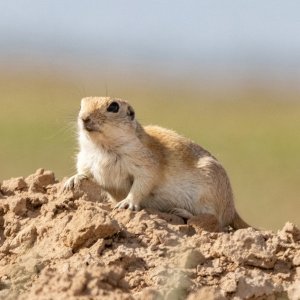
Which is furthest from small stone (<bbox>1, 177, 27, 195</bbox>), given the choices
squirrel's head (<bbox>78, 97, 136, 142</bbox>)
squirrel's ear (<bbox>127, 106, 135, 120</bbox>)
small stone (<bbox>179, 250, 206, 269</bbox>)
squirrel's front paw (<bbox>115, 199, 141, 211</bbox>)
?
small stone (<bbox>179, 250, 206, 269</bbox>)

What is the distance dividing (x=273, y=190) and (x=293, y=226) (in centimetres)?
1685

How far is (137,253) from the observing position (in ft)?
26.4

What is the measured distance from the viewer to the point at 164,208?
9672 mm

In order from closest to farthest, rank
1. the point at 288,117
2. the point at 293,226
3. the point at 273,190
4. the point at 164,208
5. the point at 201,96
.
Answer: the point at 293,226
the point at 164,208
the point at 273,190
the point at 288,117
the point at 201,96

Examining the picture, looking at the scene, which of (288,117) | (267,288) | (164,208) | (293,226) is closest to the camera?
(267,288)

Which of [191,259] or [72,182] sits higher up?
[72,182]

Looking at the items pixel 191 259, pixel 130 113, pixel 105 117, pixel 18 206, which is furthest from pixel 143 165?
pixel 191 259

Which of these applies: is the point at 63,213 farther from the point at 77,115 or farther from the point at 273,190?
the point at 273,190

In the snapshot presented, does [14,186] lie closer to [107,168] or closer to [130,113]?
[107,168]

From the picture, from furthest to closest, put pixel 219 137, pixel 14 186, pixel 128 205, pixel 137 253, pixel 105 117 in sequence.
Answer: pixel 219 137
pixel 105 117
pixel 14 186
pixel 128 205
pixel 137 253

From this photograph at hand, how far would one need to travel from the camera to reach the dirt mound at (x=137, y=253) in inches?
296

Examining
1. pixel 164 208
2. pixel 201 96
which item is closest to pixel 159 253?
pixel 164 208

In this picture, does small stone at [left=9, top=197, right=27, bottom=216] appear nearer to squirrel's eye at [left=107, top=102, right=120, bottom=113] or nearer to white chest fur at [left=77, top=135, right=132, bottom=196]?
white chest fur at [left=77, top=135, right=132, bottom=196]

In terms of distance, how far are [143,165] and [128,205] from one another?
1.88 feet
